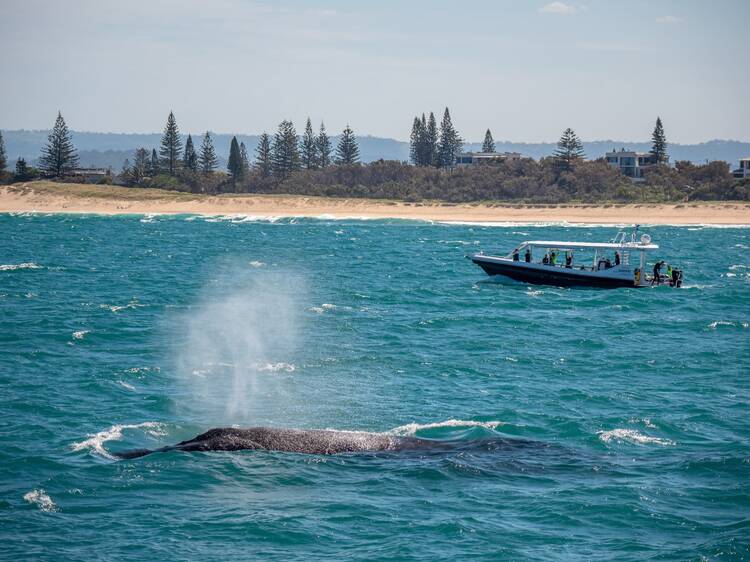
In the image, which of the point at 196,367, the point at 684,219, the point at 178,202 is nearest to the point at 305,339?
the point at 196,367

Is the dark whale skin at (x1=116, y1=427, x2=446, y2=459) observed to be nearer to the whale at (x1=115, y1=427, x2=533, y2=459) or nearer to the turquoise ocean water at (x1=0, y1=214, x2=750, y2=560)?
the whale at (x1=115, y1=427, x2=533, y2=459)

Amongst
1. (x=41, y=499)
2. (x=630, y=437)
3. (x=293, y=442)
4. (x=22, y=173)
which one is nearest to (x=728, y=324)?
(x=630, y=437)

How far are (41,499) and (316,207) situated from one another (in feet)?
490

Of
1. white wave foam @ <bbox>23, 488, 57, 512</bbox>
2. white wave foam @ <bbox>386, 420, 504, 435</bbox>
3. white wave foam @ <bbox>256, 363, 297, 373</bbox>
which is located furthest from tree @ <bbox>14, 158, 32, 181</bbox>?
white wave foam @ <bbox>23, 488, 57, 512</bbox>

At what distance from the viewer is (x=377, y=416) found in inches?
1200

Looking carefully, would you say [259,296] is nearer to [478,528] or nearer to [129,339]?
[129,339]

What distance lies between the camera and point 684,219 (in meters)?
152

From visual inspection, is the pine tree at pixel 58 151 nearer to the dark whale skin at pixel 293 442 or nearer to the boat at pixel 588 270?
the boat at pixel 588 270

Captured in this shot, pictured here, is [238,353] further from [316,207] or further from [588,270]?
[316,207]

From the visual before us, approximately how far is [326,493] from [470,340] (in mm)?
22370

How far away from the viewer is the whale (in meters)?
26.1

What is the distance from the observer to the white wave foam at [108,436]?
1049 inches

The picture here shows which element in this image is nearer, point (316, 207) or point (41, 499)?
point (41, 499)

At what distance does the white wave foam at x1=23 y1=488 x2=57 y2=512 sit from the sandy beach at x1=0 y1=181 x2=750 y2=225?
13400 cm
